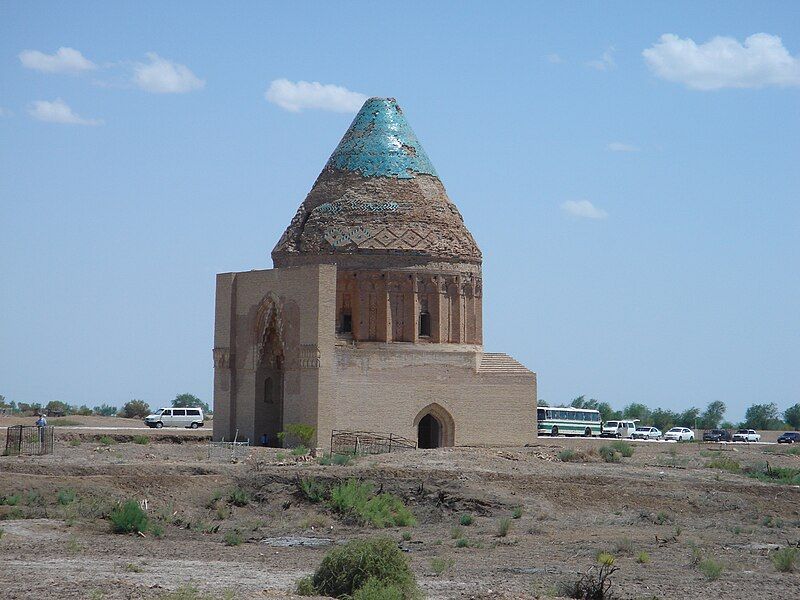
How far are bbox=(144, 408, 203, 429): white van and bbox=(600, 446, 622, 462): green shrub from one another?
2232cm

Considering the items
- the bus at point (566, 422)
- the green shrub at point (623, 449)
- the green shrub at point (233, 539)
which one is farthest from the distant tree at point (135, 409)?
the green shrub at point (233, 539)

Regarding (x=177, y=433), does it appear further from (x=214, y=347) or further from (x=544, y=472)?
(x=544, y=472)

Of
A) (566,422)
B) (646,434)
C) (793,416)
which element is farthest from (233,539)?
(793,416)

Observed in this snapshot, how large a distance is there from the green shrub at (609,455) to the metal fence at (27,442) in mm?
16537

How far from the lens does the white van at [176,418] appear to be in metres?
56.5

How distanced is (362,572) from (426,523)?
10651 mm

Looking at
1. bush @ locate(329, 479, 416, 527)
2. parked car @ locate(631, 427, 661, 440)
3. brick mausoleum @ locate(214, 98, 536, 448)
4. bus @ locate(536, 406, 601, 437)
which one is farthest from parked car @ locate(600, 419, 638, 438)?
bush @ locate(329, 479, 416, 527)

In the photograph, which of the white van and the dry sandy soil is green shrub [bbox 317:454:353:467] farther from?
the white van

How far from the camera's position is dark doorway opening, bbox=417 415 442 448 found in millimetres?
42031

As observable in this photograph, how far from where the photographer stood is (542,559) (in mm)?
21984

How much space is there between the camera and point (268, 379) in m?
41.9

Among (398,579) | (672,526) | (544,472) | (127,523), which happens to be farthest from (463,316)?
(398,579)

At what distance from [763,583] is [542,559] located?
12.7 ft

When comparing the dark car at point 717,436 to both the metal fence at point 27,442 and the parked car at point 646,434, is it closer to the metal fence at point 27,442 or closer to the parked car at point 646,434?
the parked car at point 646,434
